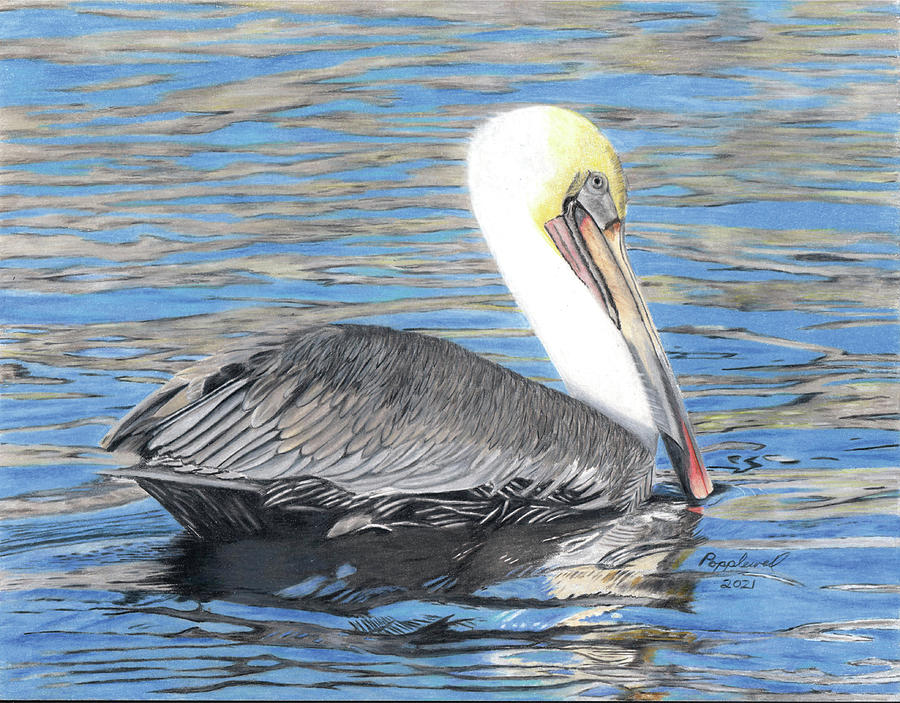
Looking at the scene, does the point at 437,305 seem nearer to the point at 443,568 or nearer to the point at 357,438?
the point at 357,438

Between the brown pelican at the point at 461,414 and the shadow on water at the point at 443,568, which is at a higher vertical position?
the brown pelican at the point at 461,414

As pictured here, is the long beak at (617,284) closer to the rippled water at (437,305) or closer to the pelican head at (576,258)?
the pelican head at (576,258)

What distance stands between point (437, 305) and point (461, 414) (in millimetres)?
1429

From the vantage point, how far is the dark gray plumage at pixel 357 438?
3.83 metres

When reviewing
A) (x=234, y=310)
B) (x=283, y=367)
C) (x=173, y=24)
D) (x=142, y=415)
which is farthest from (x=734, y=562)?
(x=173, y=24)

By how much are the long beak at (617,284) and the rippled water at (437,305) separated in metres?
0.33

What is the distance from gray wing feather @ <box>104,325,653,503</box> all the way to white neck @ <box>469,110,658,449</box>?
33 cm

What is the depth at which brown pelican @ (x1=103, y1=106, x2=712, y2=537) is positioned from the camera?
3.86 m

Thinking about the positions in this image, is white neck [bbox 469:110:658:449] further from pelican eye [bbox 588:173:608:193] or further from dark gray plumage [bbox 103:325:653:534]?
dark gray plumage [bbox 103:325:653:534]

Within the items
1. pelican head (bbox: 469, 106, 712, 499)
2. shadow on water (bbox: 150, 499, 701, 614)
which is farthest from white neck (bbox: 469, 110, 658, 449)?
shadow on water (bbox: 150, 499, 701, 614)

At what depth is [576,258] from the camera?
15.4 feet

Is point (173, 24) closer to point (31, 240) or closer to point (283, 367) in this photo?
point (31, 240)

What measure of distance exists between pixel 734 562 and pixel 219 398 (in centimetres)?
151
